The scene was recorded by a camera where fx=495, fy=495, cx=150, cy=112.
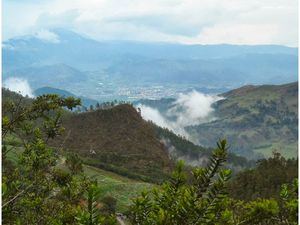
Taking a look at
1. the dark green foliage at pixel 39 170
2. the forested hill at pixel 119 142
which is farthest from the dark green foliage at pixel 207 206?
the forested hill at pixel 119 142

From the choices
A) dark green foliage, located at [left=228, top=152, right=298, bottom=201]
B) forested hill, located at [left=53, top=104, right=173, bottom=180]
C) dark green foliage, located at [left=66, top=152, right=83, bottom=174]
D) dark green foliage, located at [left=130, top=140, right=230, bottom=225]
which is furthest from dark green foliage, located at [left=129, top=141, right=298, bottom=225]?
forested hill, located at [left=53, top=104, right=173, bottom=180]

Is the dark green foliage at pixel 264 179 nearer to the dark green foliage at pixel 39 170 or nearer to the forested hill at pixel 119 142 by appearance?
the forested hill at pixel 119 142

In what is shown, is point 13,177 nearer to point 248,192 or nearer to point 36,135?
point 36,135

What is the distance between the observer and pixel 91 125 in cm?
19438

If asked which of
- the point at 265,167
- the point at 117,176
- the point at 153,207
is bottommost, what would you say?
the point at 117,176

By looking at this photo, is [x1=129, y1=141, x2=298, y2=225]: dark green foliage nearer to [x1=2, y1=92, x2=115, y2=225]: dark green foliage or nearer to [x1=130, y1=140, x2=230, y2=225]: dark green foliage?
[x1=130, y1=140, x2=230, y2=225]: dark green foliage

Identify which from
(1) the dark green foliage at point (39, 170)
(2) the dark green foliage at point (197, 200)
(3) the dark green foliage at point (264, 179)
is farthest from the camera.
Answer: (3) the dark green foliage at point (264, 179)

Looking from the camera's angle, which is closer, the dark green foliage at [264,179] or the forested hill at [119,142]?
the dark green foliage at [264,179]

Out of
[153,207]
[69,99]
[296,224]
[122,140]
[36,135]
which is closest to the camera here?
[296,224]

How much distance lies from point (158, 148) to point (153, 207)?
186 metres

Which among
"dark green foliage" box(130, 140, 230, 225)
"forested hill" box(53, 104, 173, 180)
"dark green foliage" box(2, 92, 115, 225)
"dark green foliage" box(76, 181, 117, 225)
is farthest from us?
"forested hill" box(53, 104, 173, 180)

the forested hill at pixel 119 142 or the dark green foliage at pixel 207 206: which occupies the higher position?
the dark green foliage at pixel 207 206

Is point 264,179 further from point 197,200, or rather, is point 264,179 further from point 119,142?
point 197,200

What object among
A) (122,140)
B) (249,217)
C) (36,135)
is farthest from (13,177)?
(122,140)
